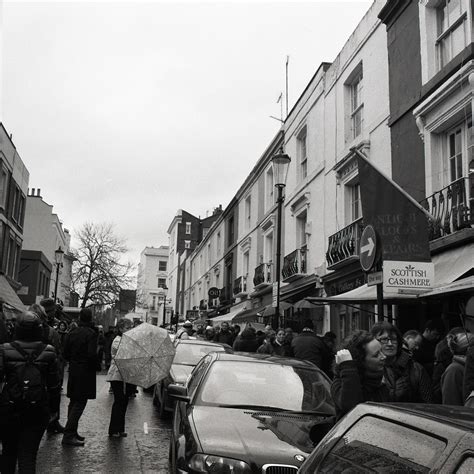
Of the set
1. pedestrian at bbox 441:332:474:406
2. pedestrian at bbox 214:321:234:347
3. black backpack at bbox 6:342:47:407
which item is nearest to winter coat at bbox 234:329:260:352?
pedestrian at bbox 214:321:234:347

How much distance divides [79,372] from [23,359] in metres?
2.85

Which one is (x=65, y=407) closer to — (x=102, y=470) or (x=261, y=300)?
(x=102, y=470)

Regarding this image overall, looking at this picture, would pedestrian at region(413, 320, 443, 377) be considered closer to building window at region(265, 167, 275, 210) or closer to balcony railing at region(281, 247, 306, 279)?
balcony railing at region(281, 247, 306, 279)

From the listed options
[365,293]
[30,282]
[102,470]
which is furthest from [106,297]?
[102,470]

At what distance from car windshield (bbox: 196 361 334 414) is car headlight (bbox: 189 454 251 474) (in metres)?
1.21

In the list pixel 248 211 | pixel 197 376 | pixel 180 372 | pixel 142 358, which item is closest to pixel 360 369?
pixel 197 376

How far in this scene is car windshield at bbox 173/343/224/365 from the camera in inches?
418

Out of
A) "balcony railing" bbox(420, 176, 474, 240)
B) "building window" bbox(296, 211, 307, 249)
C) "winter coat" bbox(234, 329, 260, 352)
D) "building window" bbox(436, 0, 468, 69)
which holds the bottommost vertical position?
"winter coat" bbox(234, 329, 260, 352)

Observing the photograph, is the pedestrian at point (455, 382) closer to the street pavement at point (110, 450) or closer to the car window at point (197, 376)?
the car window at point (197, 376)

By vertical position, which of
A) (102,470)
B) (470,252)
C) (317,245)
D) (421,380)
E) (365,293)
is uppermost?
(317,245)

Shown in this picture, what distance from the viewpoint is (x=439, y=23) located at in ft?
38.7

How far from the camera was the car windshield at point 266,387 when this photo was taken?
543 cm

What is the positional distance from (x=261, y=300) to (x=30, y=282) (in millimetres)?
18130

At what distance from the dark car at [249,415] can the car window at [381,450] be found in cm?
130
